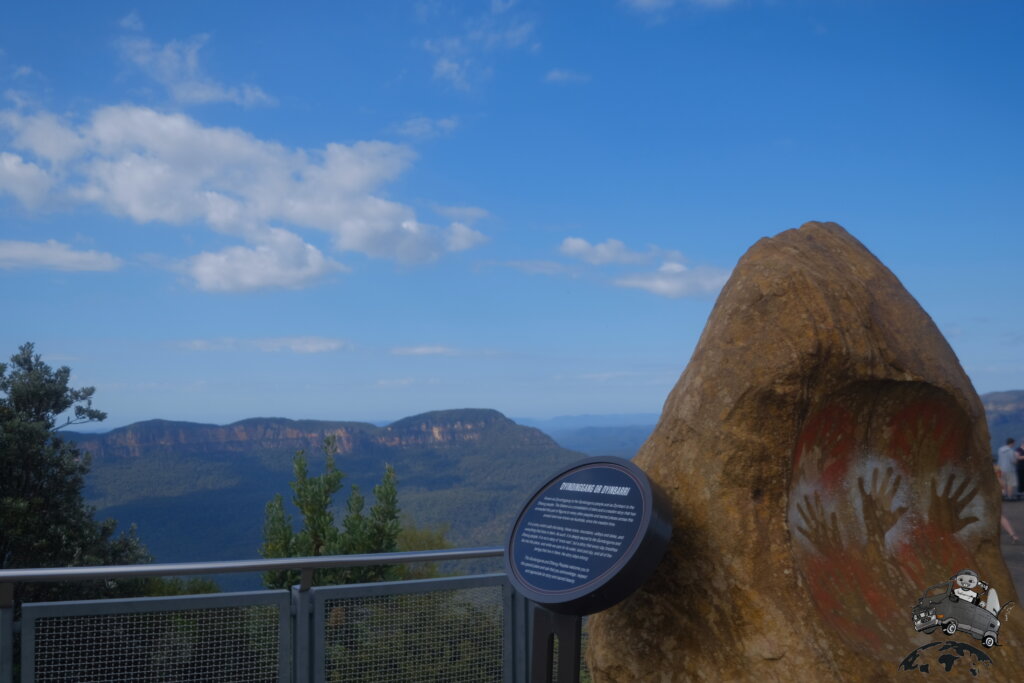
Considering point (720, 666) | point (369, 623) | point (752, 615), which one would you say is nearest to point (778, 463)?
point (752, 615)

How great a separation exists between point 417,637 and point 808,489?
8.25 ft

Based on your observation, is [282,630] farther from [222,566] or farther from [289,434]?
[289,434]

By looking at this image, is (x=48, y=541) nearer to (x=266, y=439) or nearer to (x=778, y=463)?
(x=778, y=463)

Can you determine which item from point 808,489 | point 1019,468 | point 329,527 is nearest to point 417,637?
point 808,489

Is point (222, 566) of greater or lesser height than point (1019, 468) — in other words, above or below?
above

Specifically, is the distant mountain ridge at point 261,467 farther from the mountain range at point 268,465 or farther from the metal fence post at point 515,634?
the metal fence post at point 515,634

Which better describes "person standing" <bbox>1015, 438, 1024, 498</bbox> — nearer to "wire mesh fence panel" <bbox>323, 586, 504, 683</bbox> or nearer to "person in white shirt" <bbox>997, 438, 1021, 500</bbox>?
"person in white shirt" <bbox>997, 438, 1021, 500</bbox>

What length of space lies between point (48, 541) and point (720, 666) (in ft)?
31.8

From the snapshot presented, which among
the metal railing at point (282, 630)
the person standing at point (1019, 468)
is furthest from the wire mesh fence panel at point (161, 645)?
the person standing at point (1019, 468)

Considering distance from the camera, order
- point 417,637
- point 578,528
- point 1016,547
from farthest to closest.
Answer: point 1016,547 → point 417,637 → point 578,528

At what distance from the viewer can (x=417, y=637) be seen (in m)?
5.36

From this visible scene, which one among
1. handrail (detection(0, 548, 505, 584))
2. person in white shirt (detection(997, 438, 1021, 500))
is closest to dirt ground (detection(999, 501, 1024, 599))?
person in white shirt (detection(997, 438, 1021, 500))

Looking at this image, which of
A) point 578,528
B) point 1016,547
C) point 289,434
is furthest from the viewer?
point 289,434

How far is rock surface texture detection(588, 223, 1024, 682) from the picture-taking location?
404cm
